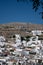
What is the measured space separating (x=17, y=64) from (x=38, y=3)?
7497 millimetres

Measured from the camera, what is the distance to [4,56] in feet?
59.8

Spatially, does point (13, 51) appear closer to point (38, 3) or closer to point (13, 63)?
point (13, 63)

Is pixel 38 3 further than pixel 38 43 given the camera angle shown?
No

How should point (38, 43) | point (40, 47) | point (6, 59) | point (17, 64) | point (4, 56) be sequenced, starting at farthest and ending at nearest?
1. point (38, 43)
2. point (40, 47)
3. point (4, 56)
4. point (6, 59)
5. point (17, 64)

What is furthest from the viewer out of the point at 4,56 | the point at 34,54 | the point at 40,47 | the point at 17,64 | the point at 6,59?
the point at 40,47

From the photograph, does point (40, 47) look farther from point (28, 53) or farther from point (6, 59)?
point (6, 59)

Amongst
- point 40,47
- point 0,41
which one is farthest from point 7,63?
point 0,41

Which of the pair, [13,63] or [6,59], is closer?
[13,63]

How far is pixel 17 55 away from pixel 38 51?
194cm

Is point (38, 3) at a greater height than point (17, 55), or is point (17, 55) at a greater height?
point (38, 3)

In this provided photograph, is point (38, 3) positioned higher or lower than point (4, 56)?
higher

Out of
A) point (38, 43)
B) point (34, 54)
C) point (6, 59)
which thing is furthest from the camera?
point (38, 43)

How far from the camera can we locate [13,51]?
67.0ft

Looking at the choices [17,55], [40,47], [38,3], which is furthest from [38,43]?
[38,3]
